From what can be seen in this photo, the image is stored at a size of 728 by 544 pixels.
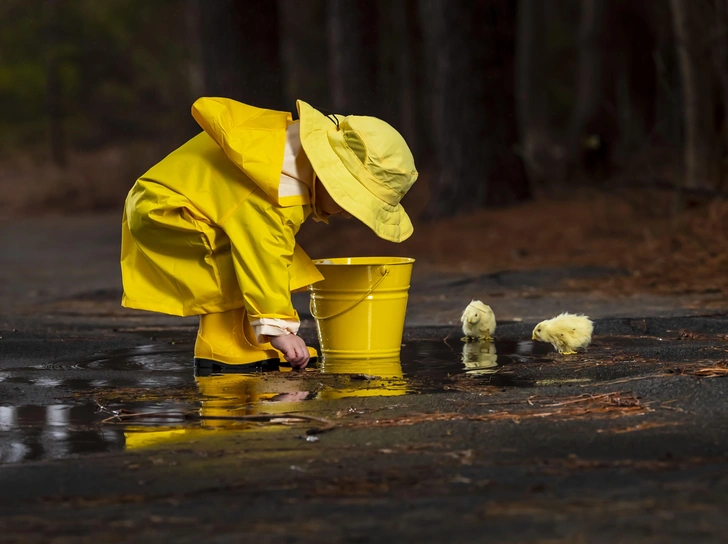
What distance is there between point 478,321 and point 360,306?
867 millimetres

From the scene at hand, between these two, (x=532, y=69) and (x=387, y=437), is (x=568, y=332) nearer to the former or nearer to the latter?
(x=387, y=437)

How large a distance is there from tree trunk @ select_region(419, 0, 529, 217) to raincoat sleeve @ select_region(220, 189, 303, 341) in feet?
30.0

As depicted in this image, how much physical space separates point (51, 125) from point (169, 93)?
493 cm

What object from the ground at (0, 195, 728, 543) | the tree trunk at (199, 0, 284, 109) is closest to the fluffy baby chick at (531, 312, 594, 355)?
the ground at (0, 195, 728, 543)

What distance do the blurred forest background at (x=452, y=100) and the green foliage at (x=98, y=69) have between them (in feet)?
0.17

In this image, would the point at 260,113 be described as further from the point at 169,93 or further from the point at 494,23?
the point at 169,93

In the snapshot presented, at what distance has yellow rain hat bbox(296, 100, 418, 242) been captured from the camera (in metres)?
4.45

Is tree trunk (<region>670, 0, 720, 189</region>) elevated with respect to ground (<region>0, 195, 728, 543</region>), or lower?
elevated

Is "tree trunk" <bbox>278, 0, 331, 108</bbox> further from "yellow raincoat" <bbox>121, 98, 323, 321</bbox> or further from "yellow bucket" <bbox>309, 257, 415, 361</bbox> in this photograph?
"yellow raincoat" <bbox>121, 98, 323, 321</bbox>

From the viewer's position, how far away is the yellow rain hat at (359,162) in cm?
445

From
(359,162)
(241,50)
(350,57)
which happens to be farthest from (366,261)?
(350,57)

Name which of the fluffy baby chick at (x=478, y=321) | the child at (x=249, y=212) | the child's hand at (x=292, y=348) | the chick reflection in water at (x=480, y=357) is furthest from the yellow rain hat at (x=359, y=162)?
the fluffy baby chick at (x=478, y=321)

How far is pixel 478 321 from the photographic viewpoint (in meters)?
5.63

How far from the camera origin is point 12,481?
2951 millimetres
